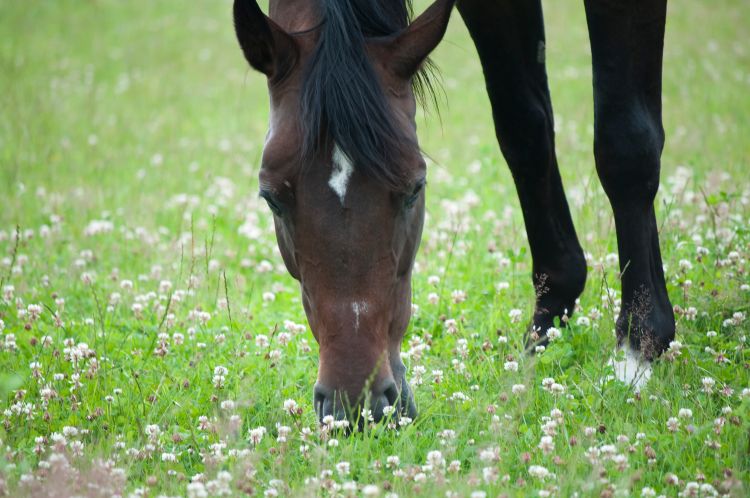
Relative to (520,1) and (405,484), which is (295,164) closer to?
(405,484)

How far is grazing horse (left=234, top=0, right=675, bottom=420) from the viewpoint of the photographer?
130 inches

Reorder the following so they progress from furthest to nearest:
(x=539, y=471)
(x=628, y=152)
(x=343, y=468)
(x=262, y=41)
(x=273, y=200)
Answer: (x=628, y=152), (x=262, y=41), (x=273, y=200), (x=343, y=468), (x=539, y=471)

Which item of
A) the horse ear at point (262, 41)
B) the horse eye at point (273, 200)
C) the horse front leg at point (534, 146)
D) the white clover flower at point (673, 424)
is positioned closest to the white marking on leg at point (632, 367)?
the white clover flower at point (673, 424)

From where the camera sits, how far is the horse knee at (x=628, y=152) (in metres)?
4.21

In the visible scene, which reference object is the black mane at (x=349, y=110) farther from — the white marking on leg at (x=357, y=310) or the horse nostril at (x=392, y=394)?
the horse nostril at (x=392, y=394)

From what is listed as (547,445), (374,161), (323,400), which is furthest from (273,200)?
(547,445)

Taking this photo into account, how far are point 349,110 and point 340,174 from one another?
0.25 meters

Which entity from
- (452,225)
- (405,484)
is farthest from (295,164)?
(452,225)

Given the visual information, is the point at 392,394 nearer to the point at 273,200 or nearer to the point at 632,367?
the point at 273,200

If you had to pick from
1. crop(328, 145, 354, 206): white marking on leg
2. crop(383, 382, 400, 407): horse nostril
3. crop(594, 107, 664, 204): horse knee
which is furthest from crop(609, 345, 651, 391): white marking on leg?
crop(328, 145, 354, 206): white marking on leg

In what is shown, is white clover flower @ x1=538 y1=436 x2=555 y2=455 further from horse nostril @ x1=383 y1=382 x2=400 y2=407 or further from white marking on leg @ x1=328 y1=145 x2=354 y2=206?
white marking on leg @ x1=328 y1=145 x2=354 y2=206

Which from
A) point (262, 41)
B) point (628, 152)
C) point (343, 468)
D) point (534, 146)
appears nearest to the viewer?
point (343, 468)

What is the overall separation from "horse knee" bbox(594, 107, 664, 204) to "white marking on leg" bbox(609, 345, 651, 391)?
2.58 ft

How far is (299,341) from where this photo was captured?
5.05 m
